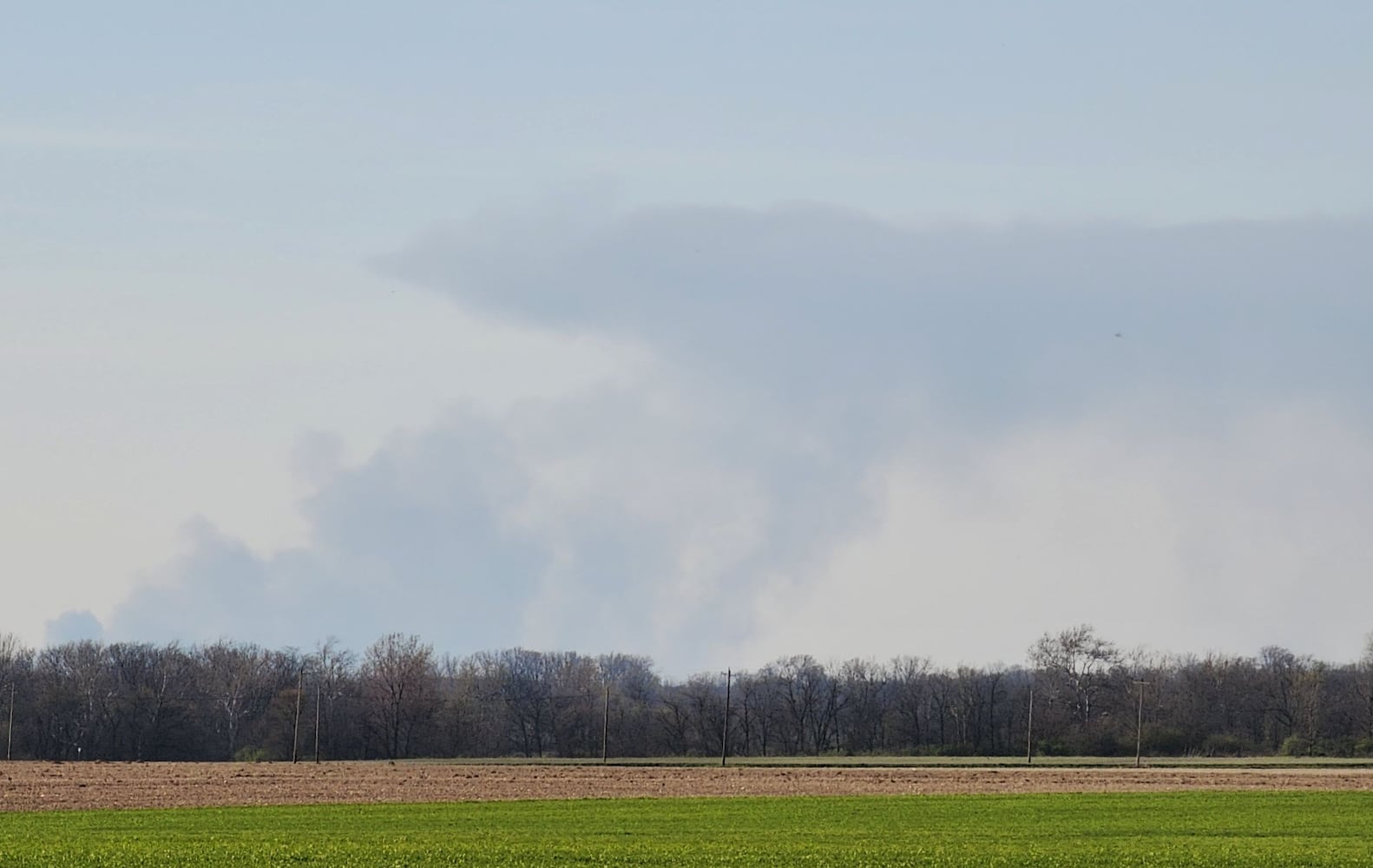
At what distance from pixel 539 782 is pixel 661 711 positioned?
81.0 meters

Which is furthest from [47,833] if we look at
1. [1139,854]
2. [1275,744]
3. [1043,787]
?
[1275,744]

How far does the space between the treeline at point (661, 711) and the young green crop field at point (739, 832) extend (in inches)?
2986

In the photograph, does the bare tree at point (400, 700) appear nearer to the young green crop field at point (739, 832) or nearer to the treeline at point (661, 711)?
the treeline at point (661, 711)

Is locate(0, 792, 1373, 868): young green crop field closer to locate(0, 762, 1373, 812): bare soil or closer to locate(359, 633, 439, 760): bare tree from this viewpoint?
locate(0, 762, 1373, 812): bare soil

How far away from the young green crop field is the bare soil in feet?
21.0

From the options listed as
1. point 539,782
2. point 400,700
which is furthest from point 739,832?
point 400,700

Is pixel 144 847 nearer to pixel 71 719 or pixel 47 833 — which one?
pixel 47 833

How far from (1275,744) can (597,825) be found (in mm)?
107283

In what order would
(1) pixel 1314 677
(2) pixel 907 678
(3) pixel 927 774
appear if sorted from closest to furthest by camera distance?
(3) pixel 927 774 < (1) pixel 1314 677 < (2) pixel 907 678

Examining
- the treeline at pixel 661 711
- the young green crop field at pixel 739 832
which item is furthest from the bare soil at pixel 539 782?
the treeline at pixel 661 711

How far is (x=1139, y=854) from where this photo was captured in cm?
3366

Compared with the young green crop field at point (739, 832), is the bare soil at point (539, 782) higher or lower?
lower

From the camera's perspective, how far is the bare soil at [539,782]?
194 ft

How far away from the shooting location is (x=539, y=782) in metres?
73.5
